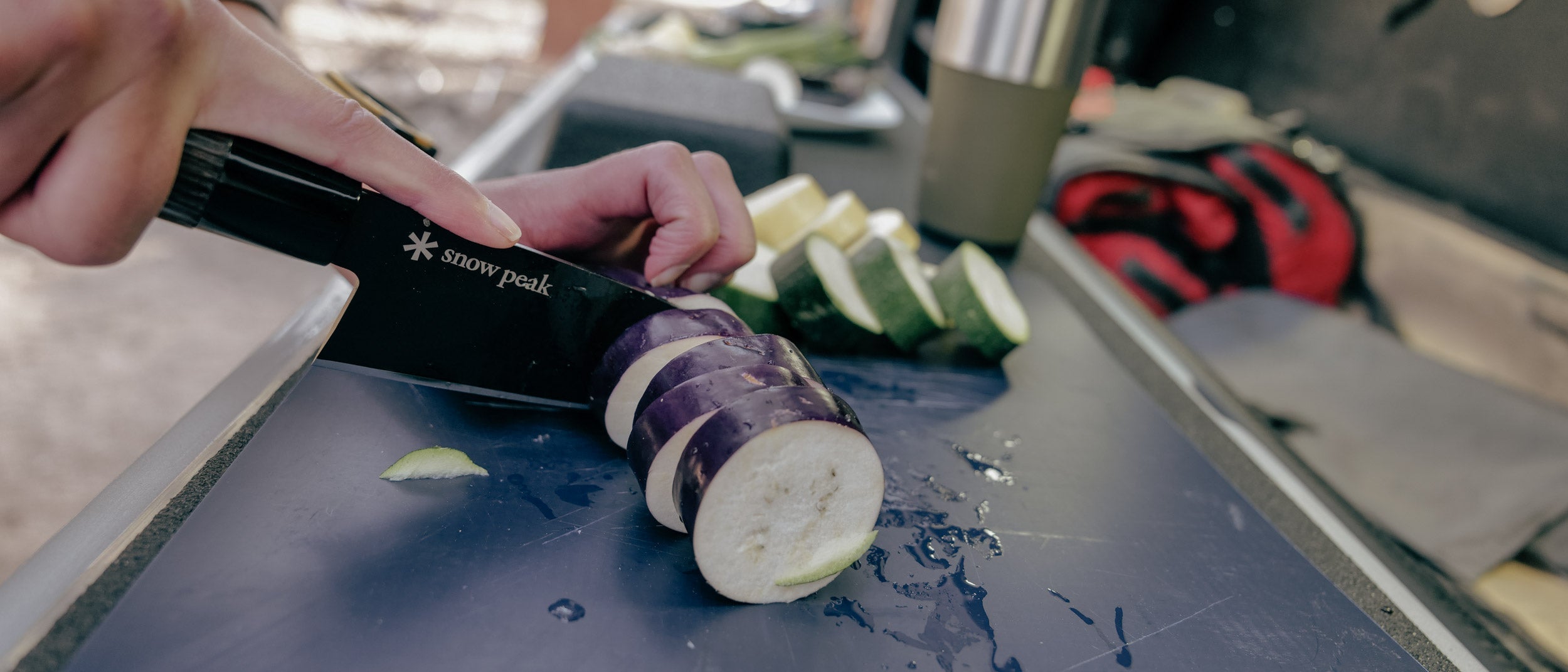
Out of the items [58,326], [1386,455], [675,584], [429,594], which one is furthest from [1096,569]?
[58,326]

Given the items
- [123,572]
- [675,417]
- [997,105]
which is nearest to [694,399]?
[675,417]

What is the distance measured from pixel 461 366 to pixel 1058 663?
797 mm

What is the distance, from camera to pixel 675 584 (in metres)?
0.83

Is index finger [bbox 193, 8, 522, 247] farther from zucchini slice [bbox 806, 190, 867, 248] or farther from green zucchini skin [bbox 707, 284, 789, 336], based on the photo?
zucchini slice [bbox 806, 190, 867, 248]

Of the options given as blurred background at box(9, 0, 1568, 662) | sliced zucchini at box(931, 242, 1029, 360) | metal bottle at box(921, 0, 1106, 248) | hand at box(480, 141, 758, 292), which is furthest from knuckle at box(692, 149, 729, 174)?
blurred background at box(9, 0, 1568, 662)

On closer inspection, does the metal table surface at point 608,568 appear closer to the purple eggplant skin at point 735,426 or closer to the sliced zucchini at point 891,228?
the purple eggplant skin at point 735,426

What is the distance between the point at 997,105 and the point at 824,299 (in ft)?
2.77

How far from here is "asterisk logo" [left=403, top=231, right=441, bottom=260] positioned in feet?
2.85

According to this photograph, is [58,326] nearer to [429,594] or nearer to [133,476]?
[133,476]

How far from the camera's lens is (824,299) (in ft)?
4.19

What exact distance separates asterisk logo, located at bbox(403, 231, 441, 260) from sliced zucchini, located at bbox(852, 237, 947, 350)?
0.76 metres

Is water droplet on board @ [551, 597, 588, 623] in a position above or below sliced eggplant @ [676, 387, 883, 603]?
below

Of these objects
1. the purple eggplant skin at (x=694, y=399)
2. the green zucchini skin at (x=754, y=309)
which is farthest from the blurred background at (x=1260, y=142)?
the purple eggplant skin at (x=694, y=399)

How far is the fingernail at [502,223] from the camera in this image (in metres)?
0.86
